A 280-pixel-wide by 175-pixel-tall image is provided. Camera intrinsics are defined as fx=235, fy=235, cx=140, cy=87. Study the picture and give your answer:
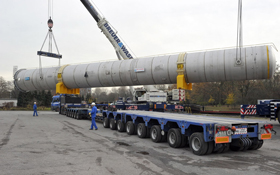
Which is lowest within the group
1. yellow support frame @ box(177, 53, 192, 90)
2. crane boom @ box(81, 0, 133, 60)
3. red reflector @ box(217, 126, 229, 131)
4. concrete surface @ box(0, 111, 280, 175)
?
concrete surface @ box(0, 111, 280, 175)

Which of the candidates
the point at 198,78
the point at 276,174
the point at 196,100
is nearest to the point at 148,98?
the point at 198,78

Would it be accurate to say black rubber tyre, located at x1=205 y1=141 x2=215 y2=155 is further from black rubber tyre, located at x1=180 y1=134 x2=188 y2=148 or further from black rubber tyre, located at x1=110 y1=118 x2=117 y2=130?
black rubber tyre, located at x1=110 y1=118 x2=117 y2=130

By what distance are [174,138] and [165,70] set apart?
1022 centimetres

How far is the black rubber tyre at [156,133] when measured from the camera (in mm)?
9211

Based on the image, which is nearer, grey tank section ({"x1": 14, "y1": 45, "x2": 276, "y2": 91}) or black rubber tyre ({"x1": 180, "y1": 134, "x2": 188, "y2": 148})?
black rubber tyre ({"x1": 180, "y1": 134, "x2": 188, "y2": 148})

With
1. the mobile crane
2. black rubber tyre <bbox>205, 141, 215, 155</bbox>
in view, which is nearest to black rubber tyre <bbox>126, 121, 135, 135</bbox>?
the mobile crane

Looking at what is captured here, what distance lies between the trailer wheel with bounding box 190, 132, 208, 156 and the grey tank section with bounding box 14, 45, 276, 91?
986 cm

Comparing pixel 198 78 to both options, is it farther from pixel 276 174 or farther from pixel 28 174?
pixel 28 174

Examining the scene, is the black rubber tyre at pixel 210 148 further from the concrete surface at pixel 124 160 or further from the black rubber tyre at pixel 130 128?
the black rubber tyre at pixel 130 128

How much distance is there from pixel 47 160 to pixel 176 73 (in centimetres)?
1266

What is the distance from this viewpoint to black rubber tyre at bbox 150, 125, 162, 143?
30.2 ft

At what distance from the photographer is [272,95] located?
30.8m

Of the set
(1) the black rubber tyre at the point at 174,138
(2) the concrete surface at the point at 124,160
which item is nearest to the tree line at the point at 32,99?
(2) the concrete surface at the point at 124,160

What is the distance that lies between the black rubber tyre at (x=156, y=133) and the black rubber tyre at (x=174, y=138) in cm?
70
